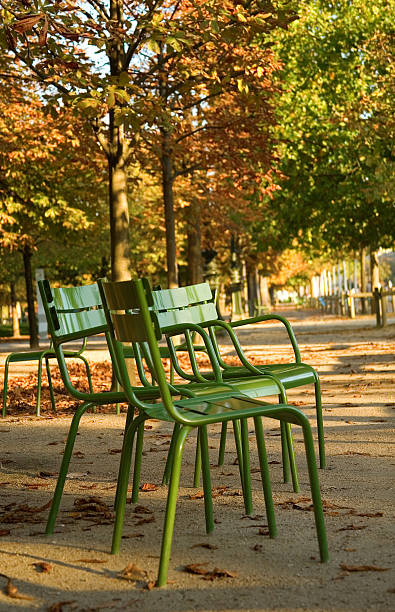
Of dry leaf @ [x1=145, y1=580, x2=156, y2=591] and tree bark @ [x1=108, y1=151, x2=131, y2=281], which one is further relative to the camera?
tree bark @ [x1=108, y1=151, x2=131, y2=281]

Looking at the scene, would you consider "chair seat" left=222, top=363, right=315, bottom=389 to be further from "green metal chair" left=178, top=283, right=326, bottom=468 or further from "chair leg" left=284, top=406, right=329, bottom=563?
"chair leg" left=284, top=406, right=329, bottom=563

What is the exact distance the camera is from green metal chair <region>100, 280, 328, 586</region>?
359 cm

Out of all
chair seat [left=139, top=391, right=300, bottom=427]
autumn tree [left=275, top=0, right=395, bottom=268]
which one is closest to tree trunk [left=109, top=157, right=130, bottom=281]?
chair seat [left=139, top=391, right=300, bottom=427]

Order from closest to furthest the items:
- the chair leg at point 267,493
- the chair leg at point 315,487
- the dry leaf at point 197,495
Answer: the chair leg at point 315,487
the chair leg at point 267,493
the dry leaf at point 197,495

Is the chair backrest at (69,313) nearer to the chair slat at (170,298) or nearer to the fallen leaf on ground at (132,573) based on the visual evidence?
the chair slat at (170,298)

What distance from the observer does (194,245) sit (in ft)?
79.8

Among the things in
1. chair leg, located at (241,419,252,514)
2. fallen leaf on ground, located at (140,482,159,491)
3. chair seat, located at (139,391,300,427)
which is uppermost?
chair seat, located at (139,391,300,427)

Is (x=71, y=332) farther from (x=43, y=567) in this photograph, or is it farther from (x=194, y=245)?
(x=194, y=245)

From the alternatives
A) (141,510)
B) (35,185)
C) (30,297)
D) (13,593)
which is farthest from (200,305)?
(30,297)

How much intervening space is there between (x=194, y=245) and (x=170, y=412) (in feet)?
68.1

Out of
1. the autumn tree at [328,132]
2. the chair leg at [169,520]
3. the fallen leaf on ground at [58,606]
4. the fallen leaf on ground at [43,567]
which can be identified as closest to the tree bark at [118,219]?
the fallen leaf on ground at [43,567]

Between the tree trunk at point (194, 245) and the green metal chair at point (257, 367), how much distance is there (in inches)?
653

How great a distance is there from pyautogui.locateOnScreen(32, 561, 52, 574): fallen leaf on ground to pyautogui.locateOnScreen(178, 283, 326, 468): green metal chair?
1.52 meters

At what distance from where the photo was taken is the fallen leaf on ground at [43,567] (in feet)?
12.3
